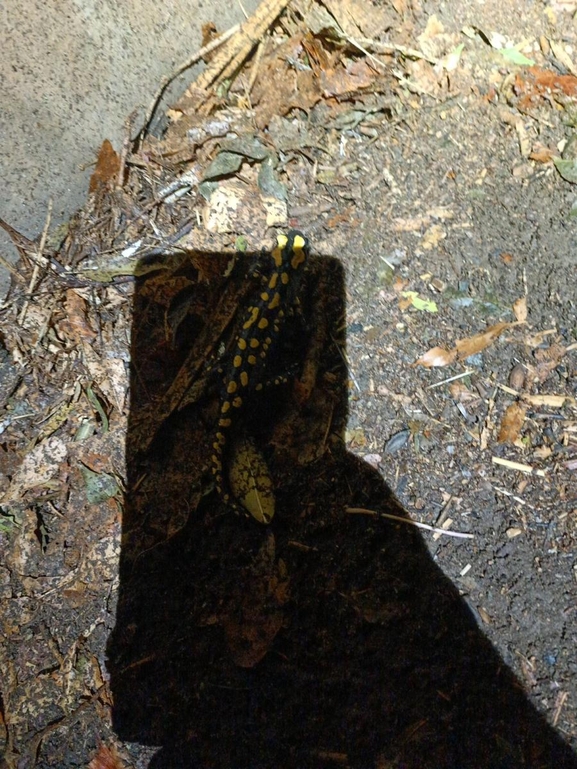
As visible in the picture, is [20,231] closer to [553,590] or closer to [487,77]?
[487,77]

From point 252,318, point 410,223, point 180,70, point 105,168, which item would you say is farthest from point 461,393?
point 180,70

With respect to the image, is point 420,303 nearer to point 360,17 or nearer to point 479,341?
point 479,341

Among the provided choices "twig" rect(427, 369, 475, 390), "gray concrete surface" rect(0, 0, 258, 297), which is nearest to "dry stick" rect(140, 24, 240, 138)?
"gray concrete surface" rect(0, 0, 258, 297)

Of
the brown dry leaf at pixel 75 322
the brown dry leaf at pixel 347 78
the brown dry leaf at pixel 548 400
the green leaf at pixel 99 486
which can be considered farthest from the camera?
the brown dry leaf at pixel 347 78

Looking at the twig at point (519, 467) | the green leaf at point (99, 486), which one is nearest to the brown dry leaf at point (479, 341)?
the twig at point (519, 467)

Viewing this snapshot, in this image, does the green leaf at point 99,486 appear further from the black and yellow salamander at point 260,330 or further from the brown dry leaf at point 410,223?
the brown dry leaf at point 410,223

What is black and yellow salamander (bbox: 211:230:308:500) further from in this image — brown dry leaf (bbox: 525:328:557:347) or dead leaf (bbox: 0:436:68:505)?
brown dry leaf (bbox: 525:328:557:347)
